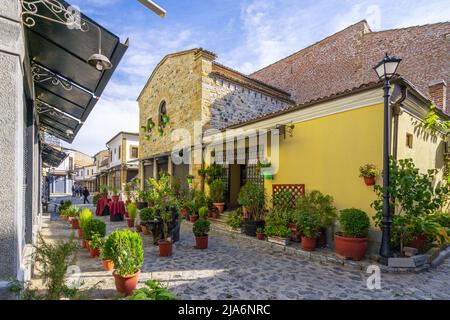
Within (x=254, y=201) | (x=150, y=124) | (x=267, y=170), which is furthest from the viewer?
(x=150, y=124)

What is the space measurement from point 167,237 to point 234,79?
29.4ft

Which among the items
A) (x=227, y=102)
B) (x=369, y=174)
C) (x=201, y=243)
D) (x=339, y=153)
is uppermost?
(x=227, y=102)

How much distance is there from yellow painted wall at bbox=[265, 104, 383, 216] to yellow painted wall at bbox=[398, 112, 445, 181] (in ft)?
2.53

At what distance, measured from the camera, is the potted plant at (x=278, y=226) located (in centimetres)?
692

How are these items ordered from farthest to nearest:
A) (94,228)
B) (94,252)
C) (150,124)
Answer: (150,124), (94,228), (94,252)

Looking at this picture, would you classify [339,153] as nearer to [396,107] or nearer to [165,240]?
[396,107]

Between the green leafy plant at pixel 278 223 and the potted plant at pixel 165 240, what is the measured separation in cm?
277

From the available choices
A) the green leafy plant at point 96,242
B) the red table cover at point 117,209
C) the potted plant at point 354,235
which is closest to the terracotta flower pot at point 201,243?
the green leafy plant at point 96,242

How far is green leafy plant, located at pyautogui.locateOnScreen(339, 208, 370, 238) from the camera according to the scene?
18.0 feet

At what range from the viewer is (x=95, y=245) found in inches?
226

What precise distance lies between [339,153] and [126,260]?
5475mm

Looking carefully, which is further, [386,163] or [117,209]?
[117,209]

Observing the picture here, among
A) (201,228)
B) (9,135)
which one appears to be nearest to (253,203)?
(201,228)

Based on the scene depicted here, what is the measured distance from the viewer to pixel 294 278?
4746 mm
